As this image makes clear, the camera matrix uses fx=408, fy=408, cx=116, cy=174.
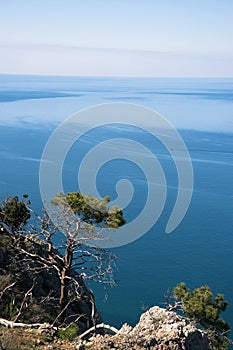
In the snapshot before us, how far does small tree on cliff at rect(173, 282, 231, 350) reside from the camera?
15.8 metres

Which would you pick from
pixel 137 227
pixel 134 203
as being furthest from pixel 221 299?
pixel 134 203

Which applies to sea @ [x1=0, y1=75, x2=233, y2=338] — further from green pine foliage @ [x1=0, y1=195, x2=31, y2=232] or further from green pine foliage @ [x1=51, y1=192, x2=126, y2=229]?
green pine foliage @ [x1=0, y1=195, x2=31, y2=232]

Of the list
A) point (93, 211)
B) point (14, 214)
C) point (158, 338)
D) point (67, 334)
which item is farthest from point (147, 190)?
point (67, 334)

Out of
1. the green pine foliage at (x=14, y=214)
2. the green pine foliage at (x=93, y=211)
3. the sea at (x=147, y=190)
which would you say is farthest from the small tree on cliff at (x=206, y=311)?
the green pine foliage at (x=14, y=214)

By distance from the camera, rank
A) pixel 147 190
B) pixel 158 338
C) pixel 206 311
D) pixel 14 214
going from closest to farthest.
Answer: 1. pixel 158 338
2. pixel 206 311
3. pixel 14 214
4. pixel 147 190

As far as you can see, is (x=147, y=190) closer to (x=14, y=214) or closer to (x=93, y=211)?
(x=14, y=214)

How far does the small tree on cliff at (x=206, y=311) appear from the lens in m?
Result: 15.8

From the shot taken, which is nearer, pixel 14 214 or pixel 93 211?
pixel 93 211

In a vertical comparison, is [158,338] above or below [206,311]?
below

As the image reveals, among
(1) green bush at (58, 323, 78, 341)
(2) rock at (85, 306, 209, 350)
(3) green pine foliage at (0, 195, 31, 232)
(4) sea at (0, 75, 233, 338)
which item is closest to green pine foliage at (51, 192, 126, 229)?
(3) green pine foliage at (0, 195, 31, 232)

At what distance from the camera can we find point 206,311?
1583 centimetres

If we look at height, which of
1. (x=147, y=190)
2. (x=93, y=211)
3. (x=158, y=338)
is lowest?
(x=158, y=338)

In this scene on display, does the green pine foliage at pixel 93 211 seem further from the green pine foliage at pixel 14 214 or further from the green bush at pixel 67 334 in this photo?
the green bush at pixel 67 334

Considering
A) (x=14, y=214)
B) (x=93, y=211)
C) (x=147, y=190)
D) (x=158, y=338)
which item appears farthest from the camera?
(x=147, y=190)
